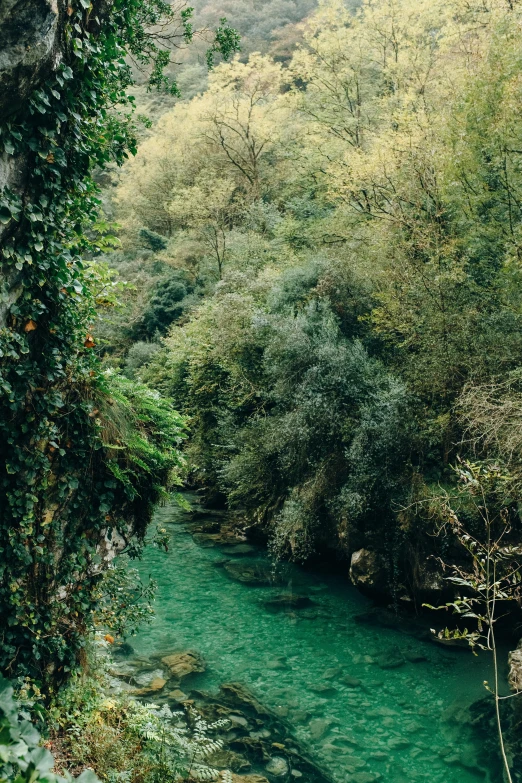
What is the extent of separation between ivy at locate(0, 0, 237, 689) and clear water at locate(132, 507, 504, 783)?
432 centimetres

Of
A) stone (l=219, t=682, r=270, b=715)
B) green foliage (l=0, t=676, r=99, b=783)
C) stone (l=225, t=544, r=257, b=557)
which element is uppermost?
green foliage (l=0, t=676, r=99, b=783)

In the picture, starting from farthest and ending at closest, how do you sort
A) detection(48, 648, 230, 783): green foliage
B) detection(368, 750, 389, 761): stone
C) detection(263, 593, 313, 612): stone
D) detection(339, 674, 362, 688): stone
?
1. detection(263, 593, 313, 612): stone
2. detection(339, 674, 362, 688): stone
3. detection(368, 750, 389, 761): stone
4. detection(48, 648, 230, 783): green foliage

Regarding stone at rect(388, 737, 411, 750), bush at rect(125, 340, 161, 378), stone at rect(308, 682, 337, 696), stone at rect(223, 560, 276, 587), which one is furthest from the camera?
bush at rect(125, 340, 161, 378)

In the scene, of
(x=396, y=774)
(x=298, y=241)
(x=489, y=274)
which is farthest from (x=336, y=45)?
(x=396, y=774)

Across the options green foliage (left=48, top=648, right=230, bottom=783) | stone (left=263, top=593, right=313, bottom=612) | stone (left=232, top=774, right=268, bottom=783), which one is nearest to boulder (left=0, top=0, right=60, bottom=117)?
green foliage (left=48, top=648, right=230, bottom=783)

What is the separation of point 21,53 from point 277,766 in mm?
8722

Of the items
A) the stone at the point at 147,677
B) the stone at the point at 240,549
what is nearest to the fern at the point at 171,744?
the stone at the point at 147,677

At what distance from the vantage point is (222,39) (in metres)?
10.4

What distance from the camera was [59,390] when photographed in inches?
Result: 256

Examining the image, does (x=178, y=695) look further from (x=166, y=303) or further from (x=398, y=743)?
(x=166, y=303)

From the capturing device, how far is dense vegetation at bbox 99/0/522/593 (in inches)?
504

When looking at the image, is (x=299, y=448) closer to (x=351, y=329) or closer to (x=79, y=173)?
(x=351, y=329)

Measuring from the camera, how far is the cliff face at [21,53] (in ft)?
14.4

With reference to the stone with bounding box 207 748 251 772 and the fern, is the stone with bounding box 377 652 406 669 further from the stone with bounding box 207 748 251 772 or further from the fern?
the fern
